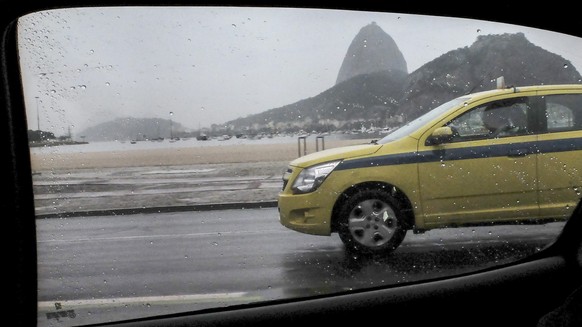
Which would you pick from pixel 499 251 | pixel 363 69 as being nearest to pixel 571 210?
pixel 499 251

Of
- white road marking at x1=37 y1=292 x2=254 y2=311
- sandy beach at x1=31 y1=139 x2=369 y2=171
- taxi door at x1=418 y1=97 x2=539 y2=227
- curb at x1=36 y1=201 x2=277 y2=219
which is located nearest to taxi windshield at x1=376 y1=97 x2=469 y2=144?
taxi door at x1=418 y1=97 x2=539 y2=227

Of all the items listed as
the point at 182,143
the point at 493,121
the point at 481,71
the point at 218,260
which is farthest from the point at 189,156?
the point at 493,121

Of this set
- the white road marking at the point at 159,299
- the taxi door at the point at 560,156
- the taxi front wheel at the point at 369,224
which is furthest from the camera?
the taxi front wheel at the point at 369,224

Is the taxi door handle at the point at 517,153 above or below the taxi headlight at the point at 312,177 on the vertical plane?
above

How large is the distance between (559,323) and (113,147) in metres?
2.01

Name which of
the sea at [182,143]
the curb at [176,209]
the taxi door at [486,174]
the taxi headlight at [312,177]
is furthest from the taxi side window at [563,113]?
the curb at [176,209]

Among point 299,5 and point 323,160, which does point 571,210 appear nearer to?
point 323,160

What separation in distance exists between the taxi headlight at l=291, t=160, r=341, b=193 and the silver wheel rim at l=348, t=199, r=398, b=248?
0.28 m

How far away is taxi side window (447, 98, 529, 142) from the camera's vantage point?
390cm

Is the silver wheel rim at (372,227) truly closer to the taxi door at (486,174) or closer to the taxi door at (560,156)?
the taxi door at (486,174)

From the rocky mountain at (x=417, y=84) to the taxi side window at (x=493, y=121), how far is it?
149 mm

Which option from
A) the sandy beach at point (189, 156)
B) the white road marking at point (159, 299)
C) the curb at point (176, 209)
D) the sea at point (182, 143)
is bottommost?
the white road marking at point (159, 299)

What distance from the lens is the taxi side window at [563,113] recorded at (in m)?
3.70

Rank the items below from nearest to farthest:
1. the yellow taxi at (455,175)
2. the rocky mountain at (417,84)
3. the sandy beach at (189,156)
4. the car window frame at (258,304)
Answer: the car window frame at (258,304)
the sandy beach at (189,156)
the rocky mountain at (417,84)
the yellow taxi at (455,175)
